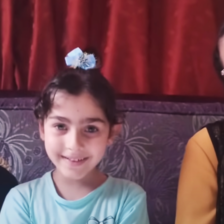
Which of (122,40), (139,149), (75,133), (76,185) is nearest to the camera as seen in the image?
(75,133)

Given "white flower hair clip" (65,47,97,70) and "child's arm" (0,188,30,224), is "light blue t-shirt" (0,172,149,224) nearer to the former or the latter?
"child's arm" (0,188,30,224)

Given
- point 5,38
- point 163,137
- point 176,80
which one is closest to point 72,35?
point 5,38

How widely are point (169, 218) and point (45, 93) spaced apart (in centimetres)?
60

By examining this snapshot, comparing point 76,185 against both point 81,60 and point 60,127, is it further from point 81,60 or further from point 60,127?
point 81,60

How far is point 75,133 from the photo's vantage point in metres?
1.02

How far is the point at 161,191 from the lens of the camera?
4.35 feet

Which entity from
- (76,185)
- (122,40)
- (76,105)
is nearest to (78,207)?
(76,185)

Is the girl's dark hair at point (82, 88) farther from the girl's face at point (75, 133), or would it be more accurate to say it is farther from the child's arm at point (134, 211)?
the child's arm at point (134, 211)

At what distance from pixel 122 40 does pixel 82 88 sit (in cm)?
61

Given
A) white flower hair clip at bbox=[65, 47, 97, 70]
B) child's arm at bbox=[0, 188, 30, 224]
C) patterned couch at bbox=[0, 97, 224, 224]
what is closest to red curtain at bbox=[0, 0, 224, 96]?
patterned couch at bbox=[0, 97, 224, 224]

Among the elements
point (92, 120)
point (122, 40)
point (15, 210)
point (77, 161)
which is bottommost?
point (15, 210)

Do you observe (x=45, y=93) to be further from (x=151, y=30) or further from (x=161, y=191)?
(x=151, y=30)

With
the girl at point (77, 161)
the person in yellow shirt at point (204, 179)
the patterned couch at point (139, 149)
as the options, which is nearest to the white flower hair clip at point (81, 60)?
the girl at point (77, 161)

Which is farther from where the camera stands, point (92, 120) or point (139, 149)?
point (139, 149)
